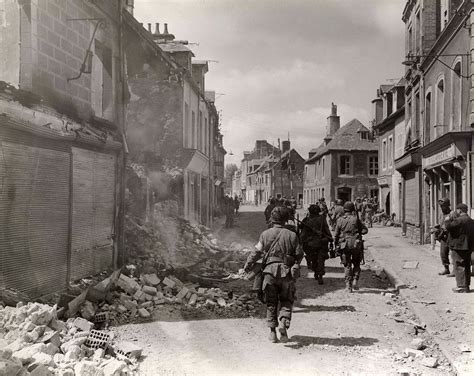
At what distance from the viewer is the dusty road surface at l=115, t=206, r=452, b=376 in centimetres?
510

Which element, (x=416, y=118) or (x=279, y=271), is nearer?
(x=279, y=271)

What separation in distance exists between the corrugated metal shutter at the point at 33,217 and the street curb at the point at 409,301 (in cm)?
550

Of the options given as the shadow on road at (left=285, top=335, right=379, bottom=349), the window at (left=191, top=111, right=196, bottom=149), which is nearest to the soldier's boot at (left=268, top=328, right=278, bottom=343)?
the shadow on road at (left=285, top=335, right=379, bottom=349)

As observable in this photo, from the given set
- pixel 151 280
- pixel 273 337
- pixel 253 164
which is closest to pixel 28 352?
pixel 273 337

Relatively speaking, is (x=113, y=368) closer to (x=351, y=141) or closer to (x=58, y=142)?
→ (x=58, y=142)

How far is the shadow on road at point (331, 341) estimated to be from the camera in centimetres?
592

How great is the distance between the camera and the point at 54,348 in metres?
4.93

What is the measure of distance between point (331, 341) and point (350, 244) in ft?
10.8

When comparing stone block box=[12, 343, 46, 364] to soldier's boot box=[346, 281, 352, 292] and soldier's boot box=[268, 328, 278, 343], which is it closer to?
soldier's boot box=[268, 328, 278, 343]

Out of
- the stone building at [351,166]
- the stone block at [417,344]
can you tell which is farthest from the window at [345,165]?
the stone block at [417,344]

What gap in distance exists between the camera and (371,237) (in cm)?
2017

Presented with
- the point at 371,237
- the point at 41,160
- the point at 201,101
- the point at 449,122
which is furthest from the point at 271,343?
the point at 201,101

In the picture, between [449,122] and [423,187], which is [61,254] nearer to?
[449,122]

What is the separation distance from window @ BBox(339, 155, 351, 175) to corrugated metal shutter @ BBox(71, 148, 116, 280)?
33.1 metres
